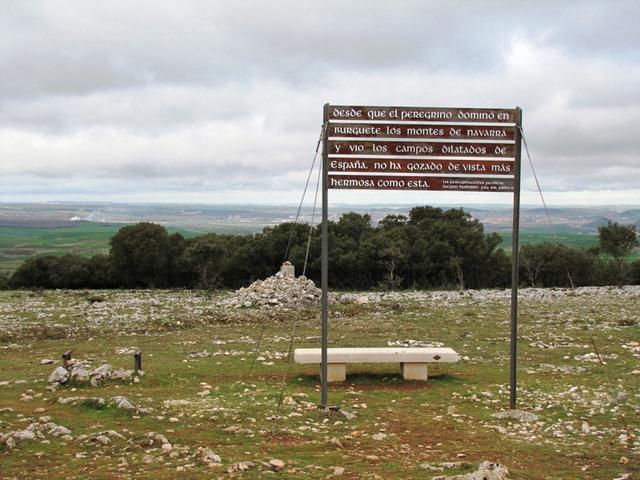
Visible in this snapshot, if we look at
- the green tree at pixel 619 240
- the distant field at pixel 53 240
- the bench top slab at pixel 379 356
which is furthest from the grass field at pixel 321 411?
the distant field at pixel 53 240

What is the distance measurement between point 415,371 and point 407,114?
18.4 ft

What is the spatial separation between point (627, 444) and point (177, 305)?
22852 mm

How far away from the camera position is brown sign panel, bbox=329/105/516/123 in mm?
10438

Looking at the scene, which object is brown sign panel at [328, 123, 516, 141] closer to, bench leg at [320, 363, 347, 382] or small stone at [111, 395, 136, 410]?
bench leg at [320, 363, 347, 382]

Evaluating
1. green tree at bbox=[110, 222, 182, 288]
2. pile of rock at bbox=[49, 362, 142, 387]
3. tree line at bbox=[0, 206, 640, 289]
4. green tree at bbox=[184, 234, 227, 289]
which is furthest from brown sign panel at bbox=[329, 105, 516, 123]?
green tree at bbox=[110, 222, 182, 288]

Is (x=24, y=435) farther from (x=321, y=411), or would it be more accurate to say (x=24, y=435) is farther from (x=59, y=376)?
(x=321, y=411)

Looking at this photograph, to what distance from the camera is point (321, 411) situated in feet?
33.7

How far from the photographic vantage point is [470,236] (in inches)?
1949

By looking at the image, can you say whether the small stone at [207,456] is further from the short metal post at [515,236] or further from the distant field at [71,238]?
the distant field at [71,238]

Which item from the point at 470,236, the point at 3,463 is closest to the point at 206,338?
the point at 3,463

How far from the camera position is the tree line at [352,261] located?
45.9 m

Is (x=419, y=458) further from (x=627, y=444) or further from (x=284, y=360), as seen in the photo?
(x=284, y=360)

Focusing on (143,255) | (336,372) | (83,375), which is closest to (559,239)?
(143,255)

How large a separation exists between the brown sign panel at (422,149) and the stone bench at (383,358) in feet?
14.9
